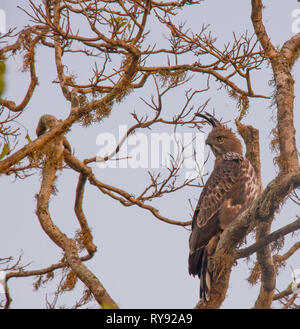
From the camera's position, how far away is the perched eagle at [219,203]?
6148 millimetres

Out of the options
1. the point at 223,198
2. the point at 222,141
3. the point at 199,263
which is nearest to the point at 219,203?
the point at 223,198

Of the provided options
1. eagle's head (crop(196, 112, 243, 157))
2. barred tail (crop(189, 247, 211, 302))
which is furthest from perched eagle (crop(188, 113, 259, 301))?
eagle's head (crop(196, 112, 243, 157))

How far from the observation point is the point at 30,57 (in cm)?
635

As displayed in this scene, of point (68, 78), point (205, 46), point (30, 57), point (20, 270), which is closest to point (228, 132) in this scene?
point (205, 46)

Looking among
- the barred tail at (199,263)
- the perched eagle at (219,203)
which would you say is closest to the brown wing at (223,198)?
the perched eagle at (219,203)

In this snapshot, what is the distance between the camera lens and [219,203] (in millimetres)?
6590

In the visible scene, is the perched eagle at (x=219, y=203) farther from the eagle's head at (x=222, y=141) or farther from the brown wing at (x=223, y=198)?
the eagle's head at (x=222, y=141)

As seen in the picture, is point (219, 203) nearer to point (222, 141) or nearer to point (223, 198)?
point (223, 198)

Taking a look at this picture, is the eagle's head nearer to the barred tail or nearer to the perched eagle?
the perched eagle

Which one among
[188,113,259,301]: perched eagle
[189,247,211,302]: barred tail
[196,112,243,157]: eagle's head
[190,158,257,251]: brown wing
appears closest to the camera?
[189,247,211,302]: barred tail

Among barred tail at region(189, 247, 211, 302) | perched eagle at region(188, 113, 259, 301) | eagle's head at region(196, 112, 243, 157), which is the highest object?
eagle's head at region(196, 112, 243, 157)

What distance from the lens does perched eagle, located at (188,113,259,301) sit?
6.15m
